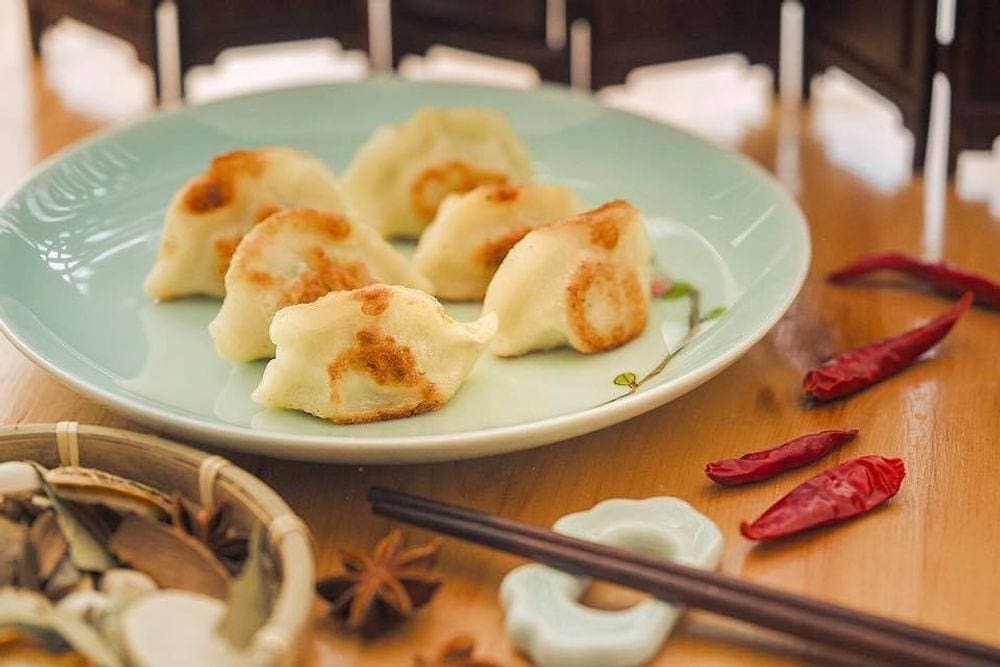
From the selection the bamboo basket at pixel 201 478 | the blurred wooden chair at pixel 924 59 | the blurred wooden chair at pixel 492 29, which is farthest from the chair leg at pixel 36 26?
the bamboo basket at pixel 201 478

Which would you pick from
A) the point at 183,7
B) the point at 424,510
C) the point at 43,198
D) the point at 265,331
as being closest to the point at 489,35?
the point at 183,7

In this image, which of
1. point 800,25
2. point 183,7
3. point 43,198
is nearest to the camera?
point 43,198

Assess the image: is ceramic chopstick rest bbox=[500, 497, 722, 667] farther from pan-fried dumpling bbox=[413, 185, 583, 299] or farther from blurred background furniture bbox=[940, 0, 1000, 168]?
blurred background furniture bbox=[940, 0, 1000, 168]

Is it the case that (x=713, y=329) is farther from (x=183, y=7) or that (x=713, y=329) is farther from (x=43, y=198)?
(x=183, y=7)

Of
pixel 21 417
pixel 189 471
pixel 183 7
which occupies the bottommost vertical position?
pixel 21 417

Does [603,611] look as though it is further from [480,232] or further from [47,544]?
[480,232]

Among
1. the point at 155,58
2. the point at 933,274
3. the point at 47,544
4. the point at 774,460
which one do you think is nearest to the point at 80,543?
the point at 47,544
